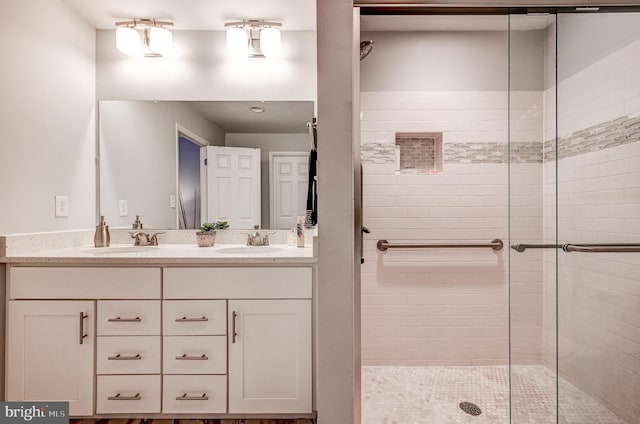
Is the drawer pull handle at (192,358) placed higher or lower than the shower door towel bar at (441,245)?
lower

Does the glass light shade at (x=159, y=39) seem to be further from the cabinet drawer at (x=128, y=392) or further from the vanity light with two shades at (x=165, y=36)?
the cabinet drawer at (x=128, y=392)

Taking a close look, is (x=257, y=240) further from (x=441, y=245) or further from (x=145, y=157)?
(x=441, y=245)

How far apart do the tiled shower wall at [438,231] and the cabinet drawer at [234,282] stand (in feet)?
2.81

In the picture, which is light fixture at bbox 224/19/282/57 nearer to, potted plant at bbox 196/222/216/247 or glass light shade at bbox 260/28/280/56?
glass light shade at bbox 260/28/280/56

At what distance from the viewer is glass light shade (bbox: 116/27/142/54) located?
6.75ft

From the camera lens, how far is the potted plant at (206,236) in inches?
79.6

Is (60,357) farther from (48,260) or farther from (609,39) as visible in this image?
(609,39)

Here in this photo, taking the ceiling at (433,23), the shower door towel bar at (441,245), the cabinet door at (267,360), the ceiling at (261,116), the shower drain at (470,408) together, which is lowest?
the shower drain at (470,408)

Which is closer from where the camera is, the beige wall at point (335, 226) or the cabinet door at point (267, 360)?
the beige wall at point (335, 226)

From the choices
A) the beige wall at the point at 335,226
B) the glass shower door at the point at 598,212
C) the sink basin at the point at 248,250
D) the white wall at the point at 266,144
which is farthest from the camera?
the white wall at the point at 266,144

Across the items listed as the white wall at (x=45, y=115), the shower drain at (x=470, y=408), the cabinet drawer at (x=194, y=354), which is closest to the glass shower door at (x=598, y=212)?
the shower drain at (x=470, y=408)

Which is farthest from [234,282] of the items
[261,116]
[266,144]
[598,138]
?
[598,138]

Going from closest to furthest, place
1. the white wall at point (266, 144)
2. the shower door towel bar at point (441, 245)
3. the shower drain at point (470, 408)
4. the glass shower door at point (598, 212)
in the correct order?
the glass shower door at point (598, 212) < the shower drain at point (470, 408) < the white wall at point (266, 144) < the shower door towel bar at point (441, 245)

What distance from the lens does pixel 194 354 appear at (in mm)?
1562
